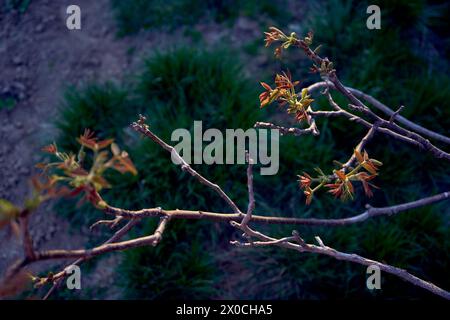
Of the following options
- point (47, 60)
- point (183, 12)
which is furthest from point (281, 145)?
point (47, 60)

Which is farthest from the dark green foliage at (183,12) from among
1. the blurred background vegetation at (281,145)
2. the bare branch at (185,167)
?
the bare branch at (185,167)

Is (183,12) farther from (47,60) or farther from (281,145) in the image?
(281,145)

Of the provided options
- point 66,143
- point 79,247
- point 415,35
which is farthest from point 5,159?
point 415,35

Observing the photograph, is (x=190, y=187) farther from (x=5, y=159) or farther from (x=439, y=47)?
(x=439, y=47)

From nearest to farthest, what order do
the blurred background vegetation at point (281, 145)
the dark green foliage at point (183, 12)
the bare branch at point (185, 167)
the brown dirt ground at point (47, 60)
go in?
the bare branch at point (185, 167) < the blurred background vegetation at point (281, 145) < the brown dirt ground at point (47, 60) < the dark green foliage at point (183, 12)

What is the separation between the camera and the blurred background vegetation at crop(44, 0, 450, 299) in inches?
98.7

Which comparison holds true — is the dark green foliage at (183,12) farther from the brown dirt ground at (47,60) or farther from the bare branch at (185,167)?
the bare branch at (185,167)

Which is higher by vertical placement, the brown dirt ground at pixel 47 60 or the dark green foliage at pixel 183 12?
the dark green foliage at pixel 183 12

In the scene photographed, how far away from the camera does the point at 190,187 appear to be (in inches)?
105

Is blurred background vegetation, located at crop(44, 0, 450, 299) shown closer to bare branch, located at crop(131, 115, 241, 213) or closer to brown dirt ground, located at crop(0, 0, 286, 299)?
brown dirt ground, located at crop(0, 0, 286, 299)

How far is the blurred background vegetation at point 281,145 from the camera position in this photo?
8.22 feet

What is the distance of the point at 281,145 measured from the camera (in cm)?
276

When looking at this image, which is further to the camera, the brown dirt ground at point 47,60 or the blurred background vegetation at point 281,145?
the brown dirt ground at point 47,60

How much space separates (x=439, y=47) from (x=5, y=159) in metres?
2.81
